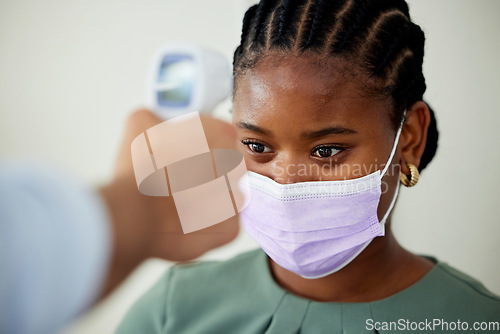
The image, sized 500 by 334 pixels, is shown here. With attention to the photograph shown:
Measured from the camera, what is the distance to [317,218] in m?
0.99

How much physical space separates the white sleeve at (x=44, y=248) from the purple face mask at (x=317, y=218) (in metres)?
0.54

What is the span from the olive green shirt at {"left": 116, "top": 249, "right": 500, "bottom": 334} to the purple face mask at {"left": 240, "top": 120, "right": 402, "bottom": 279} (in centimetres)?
14

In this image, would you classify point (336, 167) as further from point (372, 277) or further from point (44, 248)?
point (44, 248)

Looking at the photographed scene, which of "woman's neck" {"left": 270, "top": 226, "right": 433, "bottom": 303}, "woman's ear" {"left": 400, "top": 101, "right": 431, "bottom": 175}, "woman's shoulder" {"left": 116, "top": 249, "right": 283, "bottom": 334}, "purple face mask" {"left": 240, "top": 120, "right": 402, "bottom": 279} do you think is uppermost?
"woman's ear" {"left": 400, "top": 101, "right": 431, "bottom": 175}

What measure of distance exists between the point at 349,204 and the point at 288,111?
24 cm

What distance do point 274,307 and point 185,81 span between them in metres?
0.59

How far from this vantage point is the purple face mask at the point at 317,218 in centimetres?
98

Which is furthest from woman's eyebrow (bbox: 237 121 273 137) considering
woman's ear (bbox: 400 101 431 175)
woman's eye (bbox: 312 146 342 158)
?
woman's ear (bbox: 400 101 431 175)

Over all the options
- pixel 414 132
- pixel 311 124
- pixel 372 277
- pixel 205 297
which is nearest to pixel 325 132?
pixel 311 124

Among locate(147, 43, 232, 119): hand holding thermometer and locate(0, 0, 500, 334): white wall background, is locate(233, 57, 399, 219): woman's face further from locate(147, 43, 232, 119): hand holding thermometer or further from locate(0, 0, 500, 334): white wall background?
locate(0, 0, 500, 334): white wall background

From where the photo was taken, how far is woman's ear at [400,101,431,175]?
1.07 meters

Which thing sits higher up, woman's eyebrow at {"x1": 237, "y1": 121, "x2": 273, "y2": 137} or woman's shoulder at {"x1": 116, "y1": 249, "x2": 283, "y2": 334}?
woman's eyebrow at {"x1": 237, "y1": 121, "x2": 273, "y2": 137}

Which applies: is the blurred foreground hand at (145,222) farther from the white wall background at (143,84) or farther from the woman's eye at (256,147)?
the white wall background at (143,84)

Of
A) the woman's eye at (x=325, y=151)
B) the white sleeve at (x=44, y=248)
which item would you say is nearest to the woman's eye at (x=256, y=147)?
the woman's eye at (x=325, y=151)
